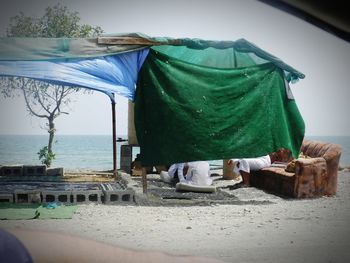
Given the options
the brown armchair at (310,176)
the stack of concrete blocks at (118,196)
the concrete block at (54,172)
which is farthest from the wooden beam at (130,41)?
the concrete block at (54,172)

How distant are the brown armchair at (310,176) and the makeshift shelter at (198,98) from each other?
187 centimetres

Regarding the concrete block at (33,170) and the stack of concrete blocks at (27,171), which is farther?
the concrete block at (33,170)

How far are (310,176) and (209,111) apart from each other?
3273mm

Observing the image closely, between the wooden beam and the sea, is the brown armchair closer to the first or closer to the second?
the wooden beam

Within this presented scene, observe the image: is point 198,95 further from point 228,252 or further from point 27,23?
point 27,23

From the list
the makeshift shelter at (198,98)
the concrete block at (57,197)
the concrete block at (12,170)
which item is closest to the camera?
the makeshift shelter at (198,98)

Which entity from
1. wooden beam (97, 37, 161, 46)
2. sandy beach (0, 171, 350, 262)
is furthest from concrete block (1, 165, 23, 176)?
Answer: wooden beam (97, 37, 161, 46)

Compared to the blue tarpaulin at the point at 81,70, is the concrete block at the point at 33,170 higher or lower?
lower

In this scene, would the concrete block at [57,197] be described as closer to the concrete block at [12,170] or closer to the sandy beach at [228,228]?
the sandy beach at [228,228]

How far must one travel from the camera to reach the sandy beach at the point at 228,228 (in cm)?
446

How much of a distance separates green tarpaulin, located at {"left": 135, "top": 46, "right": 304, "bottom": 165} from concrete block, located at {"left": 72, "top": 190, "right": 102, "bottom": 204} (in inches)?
60.1

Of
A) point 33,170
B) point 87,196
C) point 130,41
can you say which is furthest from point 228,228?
point 33,170

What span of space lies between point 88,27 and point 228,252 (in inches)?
637

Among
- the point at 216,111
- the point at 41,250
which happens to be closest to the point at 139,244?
the point at 216,111
